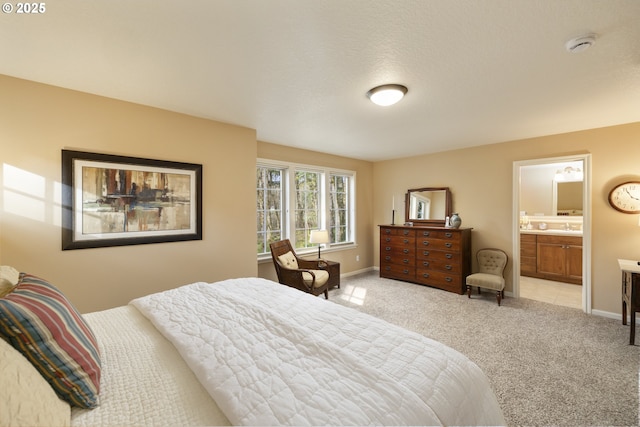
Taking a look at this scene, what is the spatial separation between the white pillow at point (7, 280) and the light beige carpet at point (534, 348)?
2880mm

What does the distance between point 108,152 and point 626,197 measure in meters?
6.05

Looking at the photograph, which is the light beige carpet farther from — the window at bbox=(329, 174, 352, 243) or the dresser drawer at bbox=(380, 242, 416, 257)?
the window at bbox=(329, 174, 352, 243)

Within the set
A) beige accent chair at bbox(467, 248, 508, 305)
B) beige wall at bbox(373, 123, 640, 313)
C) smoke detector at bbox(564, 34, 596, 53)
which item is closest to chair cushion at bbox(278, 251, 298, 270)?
beige wall at bbox(373, 123, 640, 313)

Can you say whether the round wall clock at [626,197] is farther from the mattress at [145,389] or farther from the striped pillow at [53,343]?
the striped pillow at [53,343]

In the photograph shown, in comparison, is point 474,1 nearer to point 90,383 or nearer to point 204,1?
point 204,1

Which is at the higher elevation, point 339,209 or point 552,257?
point 339,209

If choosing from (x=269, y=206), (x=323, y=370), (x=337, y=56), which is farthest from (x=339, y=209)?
(x=323, y=370)

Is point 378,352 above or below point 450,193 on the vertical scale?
below

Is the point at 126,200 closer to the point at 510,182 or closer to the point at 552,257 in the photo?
the point at 510,182

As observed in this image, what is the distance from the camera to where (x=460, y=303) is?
12.7 feet

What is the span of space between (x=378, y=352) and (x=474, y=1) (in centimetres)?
189

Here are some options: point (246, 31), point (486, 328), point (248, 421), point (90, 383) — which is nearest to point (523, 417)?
point (486, 328)

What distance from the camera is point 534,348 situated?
260cm

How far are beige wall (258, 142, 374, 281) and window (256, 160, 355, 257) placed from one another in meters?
0.14
